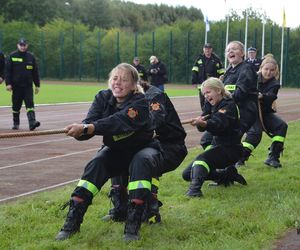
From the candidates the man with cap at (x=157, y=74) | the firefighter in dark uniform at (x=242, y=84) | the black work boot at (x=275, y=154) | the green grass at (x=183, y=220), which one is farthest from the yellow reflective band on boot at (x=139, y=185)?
the man with cap at (x=157, y=74)

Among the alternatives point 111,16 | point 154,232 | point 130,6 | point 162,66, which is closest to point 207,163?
point 154,232

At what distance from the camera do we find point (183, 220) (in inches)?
237

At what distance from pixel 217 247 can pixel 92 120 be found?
1635 mm

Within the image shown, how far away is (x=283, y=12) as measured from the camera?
132 feet

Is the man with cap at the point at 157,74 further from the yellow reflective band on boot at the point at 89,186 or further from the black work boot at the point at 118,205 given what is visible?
the yellow reflective band on boot at the point at 89,186

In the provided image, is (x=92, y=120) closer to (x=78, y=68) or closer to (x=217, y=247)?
(x=217, y=247)


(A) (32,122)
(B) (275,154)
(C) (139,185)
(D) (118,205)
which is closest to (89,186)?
(C) (139,185)

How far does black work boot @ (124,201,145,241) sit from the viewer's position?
17.5 feet

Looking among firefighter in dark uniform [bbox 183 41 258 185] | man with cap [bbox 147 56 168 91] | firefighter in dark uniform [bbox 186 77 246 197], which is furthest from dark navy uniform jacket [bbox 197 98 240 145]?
man with cap [bbox 147 56 168 91]

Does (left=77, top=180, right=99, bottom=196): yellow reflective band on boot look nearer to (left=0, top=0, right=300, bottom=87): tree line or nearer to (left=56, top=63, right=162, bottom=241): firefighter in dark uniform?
(left=56, top=63, right=162, bottom=241): firefighter in dark uniform

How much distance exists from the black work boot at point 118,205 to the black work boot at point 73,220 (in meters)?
0.58

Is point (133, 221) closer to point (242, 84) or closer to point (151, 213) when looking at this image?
point (151, 213)

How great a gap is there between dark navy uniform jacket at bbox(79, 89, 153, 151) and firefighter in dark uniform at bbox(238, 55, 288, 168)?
12.1ft

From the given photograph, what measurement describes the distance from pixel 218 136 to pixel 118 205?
209 cm
